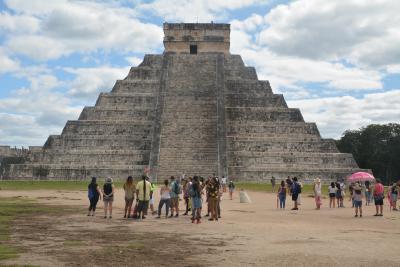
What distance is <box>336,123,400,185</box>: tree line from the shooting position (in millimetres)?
50750

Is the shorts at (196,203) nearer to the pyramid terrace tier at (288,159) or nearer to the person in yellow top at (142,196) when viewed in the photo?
the person in yellow top at (142,196)

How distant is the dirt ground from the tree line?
38.9m

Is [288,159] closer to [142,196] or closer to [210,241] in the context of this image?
[142,196]

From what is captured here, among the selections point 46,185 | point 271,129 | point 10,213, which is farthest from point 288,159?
point 10,213

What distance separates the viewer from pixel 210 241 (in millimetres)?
9008

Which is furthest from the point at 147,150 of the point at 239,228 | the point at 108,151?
the point at 239,228

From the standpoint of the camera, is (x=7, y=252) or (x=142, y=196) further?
(x=142, y=196)

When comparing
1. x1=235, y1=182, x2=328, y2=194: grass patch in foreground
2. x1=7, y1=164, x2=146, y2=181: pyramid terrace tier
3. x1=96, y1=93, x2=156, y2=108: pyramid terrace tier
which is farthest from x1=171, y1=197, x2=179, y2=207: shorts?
x1=96, y1=93, x2=156, y2=108: pyramid terrace tier

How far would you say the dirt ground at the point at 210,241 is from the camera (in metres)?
7.14

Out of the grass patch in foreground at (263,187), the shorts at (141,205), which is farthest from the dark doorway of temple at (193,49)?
the shorts at (141,205)

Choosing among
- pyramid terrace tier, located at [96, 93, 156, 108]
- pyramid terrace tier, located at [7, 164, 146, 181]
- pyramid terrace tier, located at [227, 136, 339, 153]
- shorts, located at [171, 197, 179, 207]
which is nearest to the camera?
shorts, located at [171, 197, 179, 207]

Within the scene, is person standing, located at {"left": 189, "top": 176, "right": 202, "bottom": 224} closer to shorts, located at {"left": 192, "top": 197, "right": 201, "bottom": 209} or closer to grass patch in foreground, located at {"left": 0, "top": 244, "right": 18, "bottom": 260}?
shorts, located at {"left": 192, "top": 197, "right": 201, "bottom": 209}

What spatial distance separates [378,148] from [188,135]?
1132 inches

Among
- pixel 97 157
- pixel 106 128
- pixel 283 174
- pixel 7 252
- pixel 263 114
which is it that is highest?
pixel 263 114
